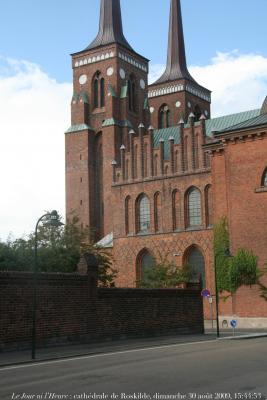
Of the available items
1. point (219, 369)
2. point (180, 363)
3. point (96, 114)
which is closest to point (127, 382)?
point (219, 369)

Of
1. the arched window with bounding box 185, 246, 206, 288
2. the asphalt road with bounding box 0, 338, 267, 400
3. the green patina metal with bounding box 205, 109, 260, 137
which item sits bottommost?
the asphalt road with bounding box 0, 338, 267, 400

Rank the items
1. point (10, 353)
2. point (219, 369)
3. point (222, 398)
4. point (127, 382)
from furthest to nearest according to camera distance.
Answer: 1. point (10, 353)
2. point (219, 369)
3. point (127, 382)
4. point (222, 398)

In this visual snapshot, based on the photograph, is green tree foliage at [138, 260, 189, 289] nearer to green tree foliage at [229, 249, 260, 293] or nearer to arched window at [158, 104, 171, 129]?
green tree foliage at [229, 249, 260, 293]

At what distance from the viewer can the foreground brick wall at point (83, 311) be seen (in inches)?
908

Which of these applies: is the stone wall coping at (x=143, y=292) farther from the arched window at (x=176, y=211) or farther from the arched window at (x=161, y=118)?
the arched window at (x=161, y=118)

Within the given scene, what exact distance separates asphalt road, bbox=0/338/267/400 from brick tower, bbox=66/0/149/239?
40.0 m

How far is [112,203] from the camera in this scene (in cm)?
5662

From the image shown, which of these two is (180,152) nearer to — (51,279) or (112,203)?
(112,203)

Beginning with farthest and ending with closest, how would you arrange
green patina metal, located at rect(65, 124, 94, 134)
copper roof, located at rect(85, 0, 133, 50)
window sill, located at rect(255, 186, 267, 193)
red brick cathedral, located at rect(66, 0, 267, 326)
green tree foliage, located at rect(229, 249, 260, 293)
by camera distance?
copper roof, located at rect(85, 0, 133, 50) → green patina metal, located at rect(65, 124, 94, 134) → red brick cathedral, located at rect(66, 0, 267, 326) → window sill, located at rect(255, 186, 267, 193) → green tree foliage, located at rect(229, 249, 260, 293)

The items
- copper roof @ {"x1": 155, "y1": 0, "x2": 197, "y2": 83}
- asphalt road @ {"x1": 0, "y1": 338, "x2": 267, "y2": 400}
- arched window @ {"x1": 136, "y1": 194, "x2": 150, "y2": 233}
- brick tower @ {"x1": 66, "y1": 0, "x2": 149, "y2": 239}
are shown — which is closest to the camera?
asphalt road @ {"x1": 0, "y1": 338, "x2": 267, "y2": 400}

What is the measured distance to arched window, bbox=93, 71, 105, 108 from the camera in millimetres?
66062

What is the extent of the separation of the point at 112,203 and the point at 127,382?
43.7 meters

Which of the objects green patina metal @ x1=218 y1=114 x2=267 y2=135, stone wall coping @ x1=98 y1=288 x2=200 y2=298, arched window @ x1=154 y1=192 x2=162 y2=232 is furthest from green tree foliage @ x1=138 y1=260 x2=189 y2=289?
stone wall coping @ x1=98 y1=288 x2=200 y2=298

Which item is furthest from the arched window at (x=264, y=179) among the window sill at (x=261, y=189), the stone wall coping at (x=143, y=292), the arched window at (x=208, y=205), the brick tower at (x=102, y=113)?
the brick tower at (x=102, y=113)
